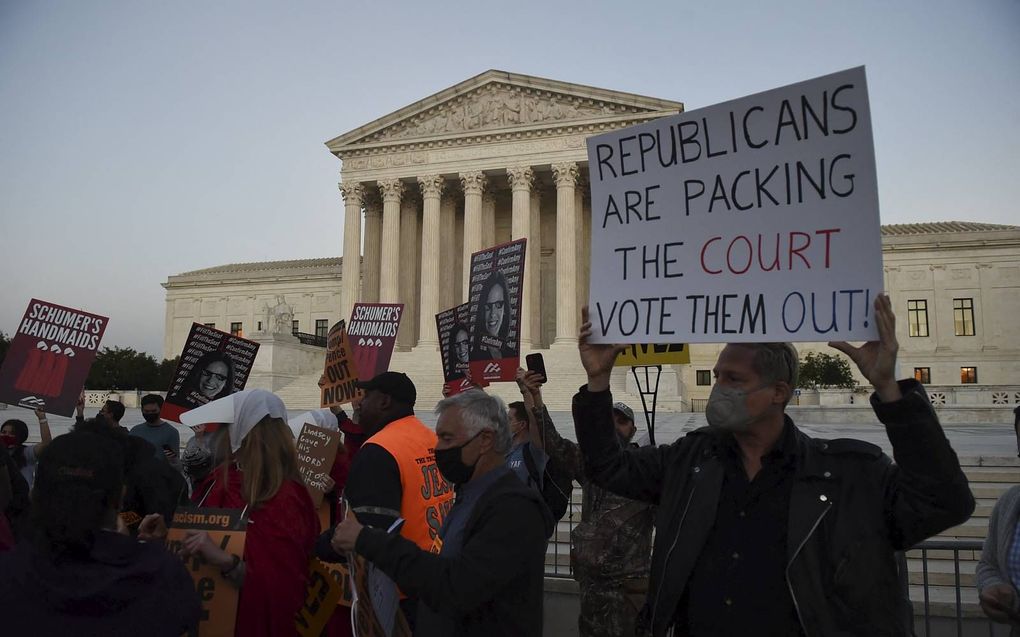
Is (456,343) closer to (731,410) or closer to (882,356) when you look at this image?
(731,410)

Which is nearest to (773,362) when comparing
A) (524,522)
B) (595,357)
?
(595,357)

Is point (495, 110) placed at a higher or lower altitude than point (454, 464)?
higher

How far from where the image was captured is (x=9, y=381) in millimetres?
7398

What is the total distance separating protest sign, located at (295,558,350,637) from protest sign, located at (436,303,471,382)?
5256 millimetres

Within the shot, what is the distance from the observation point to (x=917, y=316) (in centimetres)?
4781

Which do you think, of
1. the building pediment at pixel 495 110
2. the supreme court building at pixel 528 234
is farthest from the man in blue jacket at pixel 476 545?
the building pediment at pixel 495 110

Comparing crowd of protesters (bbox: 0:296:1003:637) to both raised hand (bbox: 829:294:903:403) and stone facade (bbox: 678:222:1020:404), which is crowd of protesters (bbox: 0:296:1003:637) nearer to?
raised hand (bbox: 829:294:903:403)

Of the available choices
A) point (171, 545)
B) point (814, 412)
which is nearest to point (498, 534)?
point (171, 545)

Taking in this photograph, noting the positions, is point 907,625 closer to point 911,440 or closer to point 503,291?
point 911,440

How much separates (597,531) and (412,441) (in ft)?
5.07

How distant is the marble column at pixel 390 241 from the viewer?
42.2m

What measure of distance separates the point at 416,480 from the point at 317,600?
639 mm

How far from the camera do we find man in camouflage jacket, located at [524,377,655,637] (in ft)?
14.1

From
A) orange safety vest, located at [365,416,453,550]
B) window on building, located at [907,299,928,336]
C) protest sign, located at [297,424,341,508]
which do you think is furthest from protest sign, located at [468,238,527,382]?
window on building, located at [907,299,928,336]
